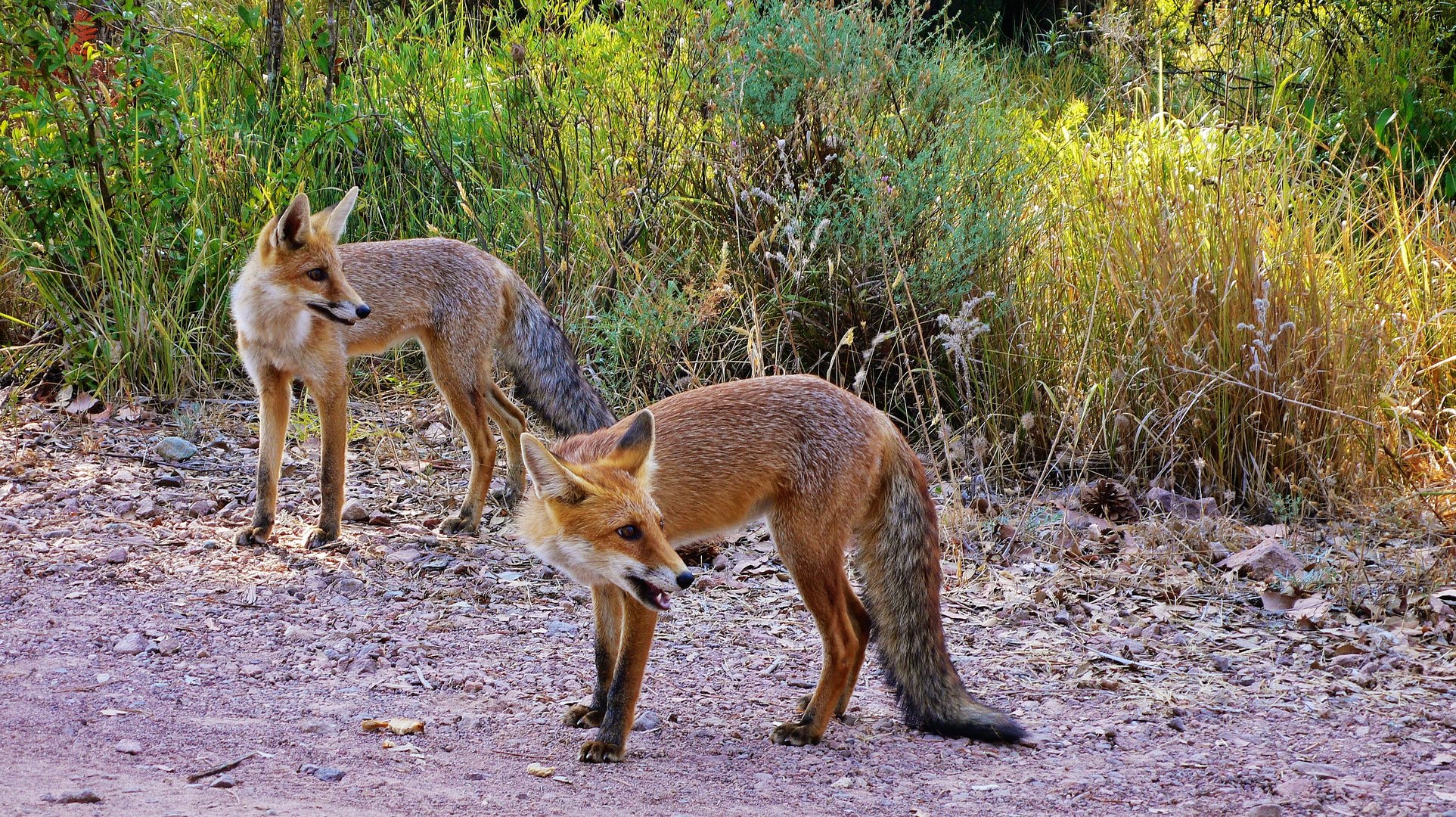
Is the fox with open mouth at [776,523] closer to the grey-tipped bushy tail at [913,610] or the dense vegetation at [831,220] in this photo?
the grey-tipped bushy tail at [913,610]

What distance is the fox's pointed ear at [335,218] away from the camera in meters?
5.59

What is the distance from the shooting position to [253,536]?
17.9 ft

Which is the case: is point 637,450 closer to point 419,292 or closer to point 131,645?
point 131,645

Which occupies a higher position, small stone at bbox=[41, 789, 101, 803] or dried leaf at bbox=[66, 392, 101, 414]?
small stone at bbox=[41, 789, 101, 803]

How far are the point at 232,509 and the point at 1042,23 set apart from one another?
12.1 meters

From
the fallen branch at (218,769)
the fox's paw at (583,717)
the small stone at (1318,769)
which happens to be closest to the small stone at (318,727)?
the fallen branch at (218,769)

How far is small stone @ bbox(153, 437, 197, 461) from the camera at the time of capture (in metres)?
6.43

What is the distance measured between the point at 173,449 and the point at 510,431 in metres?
1.70

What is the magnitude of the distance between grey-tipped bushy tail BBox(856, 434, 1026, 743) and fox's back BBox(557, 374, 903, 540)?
0.13 metres

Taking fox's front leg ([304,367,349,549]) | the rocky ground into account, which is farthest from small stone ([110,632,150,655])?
fox's front leg ([304,367,349,549])

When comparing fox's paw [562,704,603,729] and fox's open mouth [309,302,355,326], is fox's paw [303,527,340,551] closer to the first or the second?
fox's open mouth [309,302,355,326]

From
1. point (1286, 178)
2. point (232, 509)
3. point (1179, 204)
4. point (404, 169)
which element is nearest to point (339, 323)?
point (232, 509)

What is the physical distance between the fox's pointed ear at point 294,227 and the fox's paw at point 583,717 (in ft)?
8.46

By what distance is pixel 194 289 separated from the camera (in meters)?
7.29
